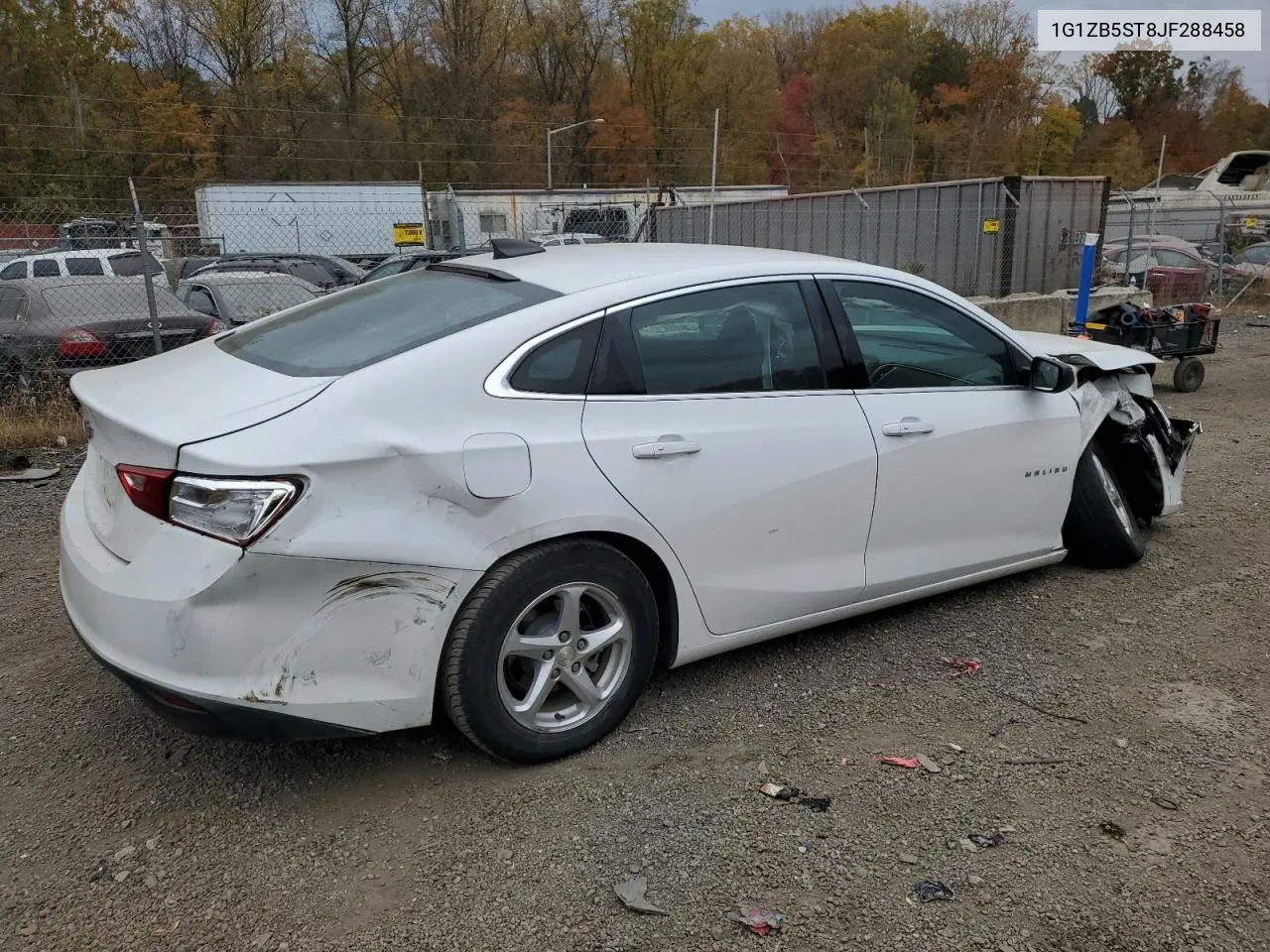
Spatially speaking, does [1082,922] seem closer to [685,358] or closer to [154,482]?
[685,358]

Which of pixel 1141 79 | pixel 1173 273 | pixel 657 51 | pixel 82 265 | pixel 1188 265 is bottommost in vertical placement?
pixel 1173 273

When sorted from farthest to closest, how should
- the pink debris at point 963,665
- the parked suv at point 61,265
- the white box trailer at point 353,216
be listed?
the white box trailer at point 353,216 < the parked suv at point 61,265 < the pink debris at point 963,665

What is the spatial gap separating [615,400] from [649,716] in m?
1.11

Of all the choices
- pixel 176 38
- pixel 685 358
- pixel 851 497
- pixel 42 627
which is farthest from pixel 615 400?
pixel 176 38

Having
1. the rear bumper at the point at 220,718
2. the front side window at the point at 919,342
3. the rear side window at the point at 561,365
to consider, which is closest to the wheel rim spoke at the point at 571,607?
the rear side window at the point at 561,365

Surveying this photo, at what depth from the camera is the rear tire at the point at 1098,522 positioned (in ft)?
15.0

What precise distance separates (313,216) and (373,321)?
25.2 metres

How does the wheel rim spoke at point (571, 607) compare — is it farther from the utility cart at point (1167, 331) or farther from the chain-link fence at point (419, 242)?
the utility cart at point (1167, 331)

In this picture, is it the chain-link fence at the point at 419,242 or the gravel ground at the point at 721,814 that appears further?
the chain-link fence at the point at 419,242

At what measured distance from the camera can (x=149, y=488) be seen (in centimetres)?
260

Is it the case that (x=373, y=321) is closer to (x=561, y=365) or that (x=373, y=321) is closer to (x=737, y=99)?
(x=561, y=365)

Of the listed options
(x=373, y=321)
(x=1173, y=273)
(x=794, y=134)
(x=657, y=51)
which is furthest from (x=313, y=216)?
(x=657, y=51)

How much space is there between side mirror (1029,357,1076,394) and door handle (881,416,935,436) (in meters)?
0.69

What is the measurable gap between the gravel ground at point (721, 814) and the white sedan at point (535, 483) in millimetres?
267
